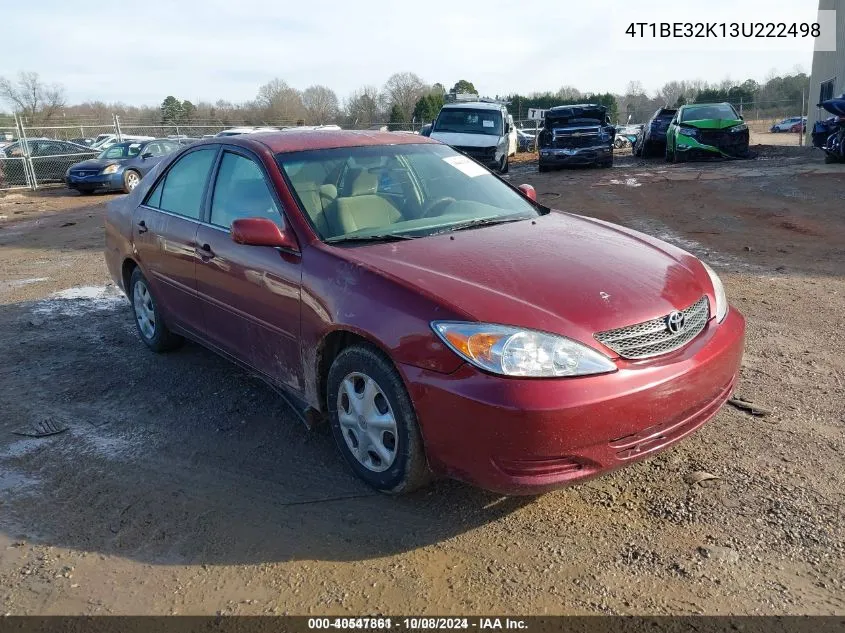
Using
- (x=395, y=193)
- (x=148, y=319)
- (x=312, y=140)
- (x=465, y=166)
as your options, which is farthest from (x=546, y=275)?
(x=148, y=319)

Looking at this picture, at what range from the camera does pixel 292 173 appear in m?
3.67

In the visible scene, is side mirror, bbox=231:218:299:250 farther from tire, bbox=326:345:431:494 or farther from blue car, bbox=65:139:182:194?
blue car, bbox=65:139:182:194

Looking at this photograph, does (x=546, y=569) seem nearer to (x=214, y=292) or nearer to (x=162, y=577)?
(x=162, y=577)

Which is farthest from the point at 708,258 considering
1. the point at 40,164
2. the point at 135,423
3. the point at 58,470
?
the point at 40,164

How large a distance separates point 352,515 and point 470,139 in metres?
15.0

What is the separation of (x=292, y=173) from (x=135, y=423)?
177cm

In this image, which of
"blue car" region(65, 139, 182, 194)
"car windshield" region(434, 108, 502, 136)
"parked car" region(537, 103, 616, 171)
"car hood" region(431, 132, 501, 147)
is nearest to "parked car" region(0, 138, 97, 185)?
"blue car" region(65, 139, 182, 194)

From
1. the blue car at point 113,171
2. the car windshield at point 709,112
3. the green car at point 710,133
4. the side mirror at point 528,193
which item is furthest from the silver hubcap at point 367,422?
the blue car at point 113,171

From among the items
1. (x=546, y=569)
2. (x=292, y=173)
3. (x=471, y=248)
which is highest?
(x=292, y=173)

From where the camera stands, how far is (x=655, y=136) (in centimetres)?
2033

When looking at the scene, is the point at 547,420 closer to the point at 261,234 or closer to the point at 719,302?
the point at 719,302

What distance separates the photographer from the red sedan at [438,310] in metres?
2.55

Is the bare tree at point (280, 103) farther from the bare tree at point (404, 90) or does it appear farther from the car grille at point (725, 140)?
the car grille at point (725, 140)

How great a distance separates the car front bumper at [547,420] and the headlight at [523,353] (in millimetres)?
41
